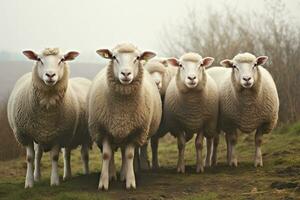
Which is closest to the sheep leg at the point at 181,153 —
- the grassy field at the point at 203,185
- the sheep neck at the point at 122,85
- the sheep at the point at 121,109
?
the grassy field at the point at 203,185

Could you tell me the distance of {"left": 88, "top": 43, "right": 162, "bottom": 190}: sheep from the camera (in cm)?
774

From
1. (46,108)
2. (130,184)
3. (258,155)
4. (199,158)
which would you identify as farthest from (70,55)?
(258,155)

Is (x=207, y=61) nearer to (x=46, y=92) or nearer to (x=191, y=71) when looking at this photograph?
(x=191, y=71)

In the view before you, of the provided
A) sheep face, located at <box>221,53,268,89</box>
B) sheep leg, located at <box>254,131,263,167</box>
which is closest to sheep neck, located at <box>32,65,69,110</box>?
sheep face, located at <box>221,53,268,89</box>

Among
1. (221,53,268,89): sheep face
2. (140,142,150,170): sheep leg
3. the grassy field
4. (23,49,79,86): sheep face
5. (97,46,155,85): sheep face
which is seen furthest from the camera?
(140,142,150,170): sheep leg

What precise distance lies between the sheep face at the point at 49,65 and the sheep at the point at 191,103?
2.16 metres

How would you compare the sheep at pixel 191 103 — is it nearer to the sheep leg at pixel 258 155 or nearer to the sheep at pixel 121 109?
the sheep leg at pixel 258 155

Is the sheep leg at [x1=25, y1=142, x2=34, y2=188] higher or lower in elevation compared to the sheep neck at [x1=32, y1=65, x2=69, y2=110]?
lower

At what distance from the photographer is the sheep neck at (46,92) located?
8000 mm

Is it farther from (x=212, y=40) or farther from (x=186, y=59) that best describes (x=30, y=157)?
(x=212, y=40)

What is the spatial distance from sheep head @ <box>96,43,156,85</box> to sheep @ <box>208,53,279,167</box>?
7.11 feet

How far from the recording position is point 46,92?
26.3ft

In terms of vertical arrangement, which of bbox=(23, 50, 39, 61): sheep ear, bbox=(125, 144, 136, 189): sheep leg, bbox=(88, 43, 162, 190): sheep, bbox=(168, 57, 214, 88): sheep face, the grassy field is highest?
bbox=(23, 50, 39, 61): sheep ear

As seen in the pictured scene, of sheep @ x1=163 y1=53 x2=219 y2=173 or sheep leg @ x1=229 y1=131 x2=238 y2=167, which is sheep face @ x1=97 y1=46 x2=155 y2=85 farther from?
sheep leg @ x1=229 y1=131 x2=238 y2=167
